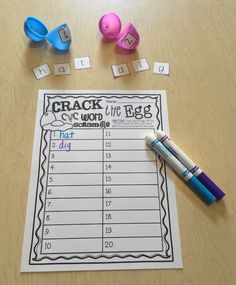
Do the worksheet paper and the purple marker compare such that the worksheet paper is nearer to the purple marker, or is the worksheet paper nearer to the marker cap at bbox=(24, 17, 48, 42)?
the purple marker

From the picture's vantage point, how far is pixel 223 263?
0.51 m

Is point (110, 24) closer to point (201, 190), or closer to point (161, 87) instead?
point (161, 87)

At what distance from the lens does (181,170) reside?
1.90 feet

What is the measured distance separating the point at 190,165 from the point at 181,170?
0.02 m

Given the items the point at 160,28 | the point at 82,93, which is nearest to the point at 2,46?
the point at 82,93

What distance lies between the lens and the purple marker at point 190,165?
57 centimetres

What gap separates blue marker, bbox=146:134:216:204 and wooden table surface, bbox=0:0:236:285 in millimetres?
15

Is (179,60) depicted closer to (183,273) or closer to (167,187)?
(167,187)

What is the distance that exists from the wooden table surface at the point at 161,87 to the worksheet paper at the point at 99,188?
0.07 ft

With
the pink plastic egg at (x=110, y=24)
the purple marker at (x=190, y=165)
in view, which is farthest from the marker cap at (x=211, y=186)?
the pink plastic egg at (x=110, y=24)

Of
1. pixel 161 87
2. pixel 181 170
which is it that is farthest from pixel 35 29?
pixel 181 170

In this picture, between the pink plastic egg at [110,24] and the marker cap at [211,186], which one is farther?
the pink plastic egg at [110,24]

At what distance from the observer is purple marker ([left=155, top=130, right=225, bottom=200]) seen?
57cm

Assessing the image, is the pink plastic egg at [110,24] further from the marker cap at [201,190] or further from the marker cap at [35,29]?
the marker cap at [201,190]
